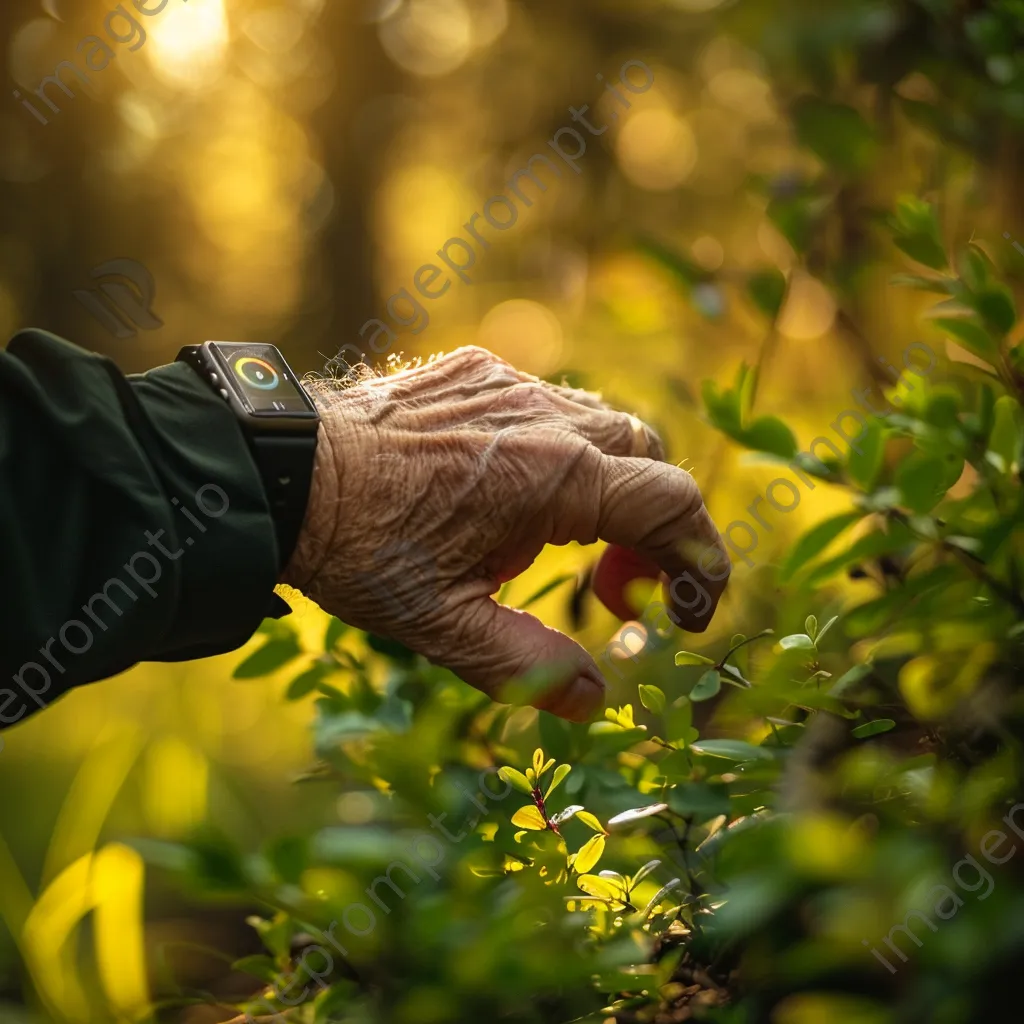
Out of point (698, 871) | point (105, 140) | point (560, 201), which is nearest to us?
point (698, 871)

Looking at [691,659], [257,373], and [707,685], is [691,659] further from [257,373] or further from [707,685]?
[257,373]

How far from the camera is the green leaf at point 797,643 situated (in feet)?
2.90

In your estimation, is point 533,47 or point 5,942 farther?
point 533,47

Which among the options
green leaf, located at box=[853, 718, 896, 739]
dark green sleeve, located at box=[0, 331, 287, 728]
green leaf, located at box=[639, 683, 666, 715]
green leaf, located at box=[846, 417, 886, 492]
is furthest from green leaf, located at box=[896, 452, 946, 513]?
dark green sleeve, located at box=[0, 331, 287, 728]

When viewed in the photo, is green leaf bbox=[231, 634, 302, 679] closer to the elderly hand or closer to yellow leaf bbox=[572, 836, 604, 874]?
the elderly hand

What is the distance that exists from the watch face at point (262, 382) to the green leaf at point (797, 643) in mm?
698

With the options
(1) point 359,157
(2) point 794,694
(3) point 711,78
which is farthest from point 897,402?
(1) point 359,157

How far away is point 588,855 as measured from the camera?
3.12 feet

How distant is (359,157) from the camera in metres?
8.41

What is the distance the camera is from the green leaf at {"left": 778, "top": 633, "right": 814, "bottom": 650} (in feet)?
2.90

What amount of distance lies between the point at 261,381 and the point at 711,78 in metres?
4.54

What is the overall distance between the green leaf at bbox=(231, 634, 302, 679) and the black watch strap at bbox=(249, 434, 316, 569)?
0.53 feet

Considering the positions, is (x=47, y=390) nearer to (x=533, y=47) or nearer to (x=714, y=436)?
(x=714, y=436)

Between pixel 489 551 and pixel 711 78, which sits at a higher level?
pixel 711 78
